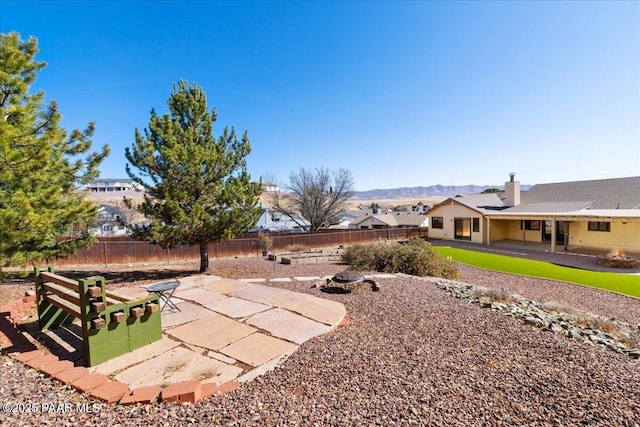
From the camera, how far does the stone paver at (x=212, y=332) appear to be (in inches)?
173

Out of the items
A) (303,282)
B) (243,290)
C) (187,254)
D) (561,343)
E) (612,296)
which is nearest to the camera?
(561,343)

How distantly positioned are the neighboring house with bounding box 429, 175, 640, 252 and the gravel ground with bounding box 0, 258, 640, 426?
16039 mm

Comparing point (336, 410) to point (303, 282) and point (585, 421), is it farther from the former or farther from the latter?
point (303, 282)

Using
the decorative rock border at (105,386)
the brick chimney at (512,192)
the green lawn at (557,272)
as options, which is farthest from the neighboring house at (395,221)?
the decorative rock border at (105,386)

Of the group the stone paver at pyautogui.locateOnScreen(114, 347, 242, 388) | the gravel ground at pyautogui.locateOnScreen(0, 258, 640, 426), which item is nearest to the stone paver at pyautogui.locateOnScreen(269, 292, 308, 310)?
the gravel ground at pyautogui.locateOnScreen(0, 258, 640, 426)

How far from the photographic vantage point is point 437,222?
24719 mm

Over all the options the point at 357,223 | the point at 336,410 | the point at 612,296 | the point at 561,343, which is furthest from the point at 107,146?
the point at 357,223

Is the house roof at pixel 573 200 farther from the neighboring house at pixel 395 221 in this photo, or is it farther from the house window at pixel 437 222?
the neighboring house at pixel 395 221

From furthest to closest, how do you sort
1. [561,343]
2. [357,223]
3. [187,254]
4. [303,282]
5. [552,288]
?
[357,223] < [187,254] < [552,288] < [303,282] < [561,343]

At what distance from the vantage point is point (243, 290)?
282 inches

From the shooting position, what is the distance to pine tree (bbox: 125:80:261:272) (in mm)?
8836

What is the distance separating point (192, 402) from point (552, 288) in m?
11.6

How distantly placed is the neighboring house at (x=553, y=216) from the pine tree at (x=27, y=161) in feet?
70.0

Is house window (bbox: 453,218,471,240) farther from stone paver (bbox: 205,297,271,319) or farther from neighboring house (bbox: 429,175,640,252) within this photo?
stone paver (bbox: 205,297,271,319)
